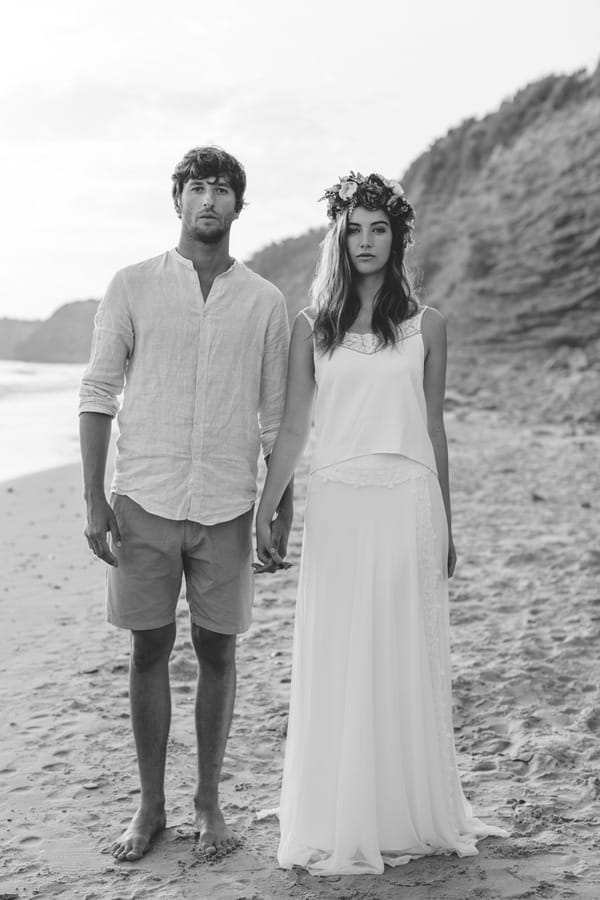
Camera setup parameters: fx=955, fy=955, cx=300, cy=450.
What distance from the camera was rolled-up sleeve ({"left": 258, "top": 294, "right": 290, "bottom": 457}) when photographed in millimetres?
2836

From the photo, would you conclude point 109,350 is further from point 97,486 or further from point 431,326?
point 431,326

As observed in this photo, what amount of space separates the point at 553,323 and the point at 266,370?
1746cm

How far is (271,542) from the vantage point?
2.83 m

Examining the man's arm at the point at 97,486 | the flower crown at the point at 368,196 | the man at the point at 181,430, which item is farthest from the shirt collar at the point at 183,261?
the man's arm at the point at 97,486

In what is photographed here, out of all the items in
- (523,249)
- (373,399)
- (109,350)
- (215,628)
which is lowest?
(215,628)

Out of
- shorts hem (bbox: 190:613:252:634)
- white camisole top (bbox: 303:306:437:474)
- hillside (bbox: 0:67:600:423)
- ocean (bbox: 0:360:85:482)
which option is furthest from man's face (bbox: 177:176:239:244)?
hillside (bbox: 0:67:600:423)

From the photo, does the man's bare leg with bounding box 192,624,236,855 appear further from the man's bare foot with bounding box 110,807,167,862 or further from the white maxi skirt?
the white maxi skirt

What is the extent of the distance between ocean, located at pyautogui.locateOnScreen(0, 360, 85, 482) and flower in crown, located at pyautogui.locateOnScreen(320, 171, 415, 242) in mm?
7626

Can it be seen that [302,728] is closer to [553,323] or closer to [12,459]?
[12,459]

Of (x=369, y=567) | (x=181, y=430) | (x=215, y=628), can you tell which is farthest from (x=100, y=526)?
(x=369, y=567)

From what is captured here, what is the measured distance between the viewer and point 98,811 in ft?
10.1

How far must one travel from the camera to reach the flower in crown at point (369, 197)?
277 cm

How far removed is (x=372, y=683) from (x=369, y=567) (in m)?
0.32

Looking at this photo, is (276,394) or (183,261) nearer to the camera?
(183,261)
